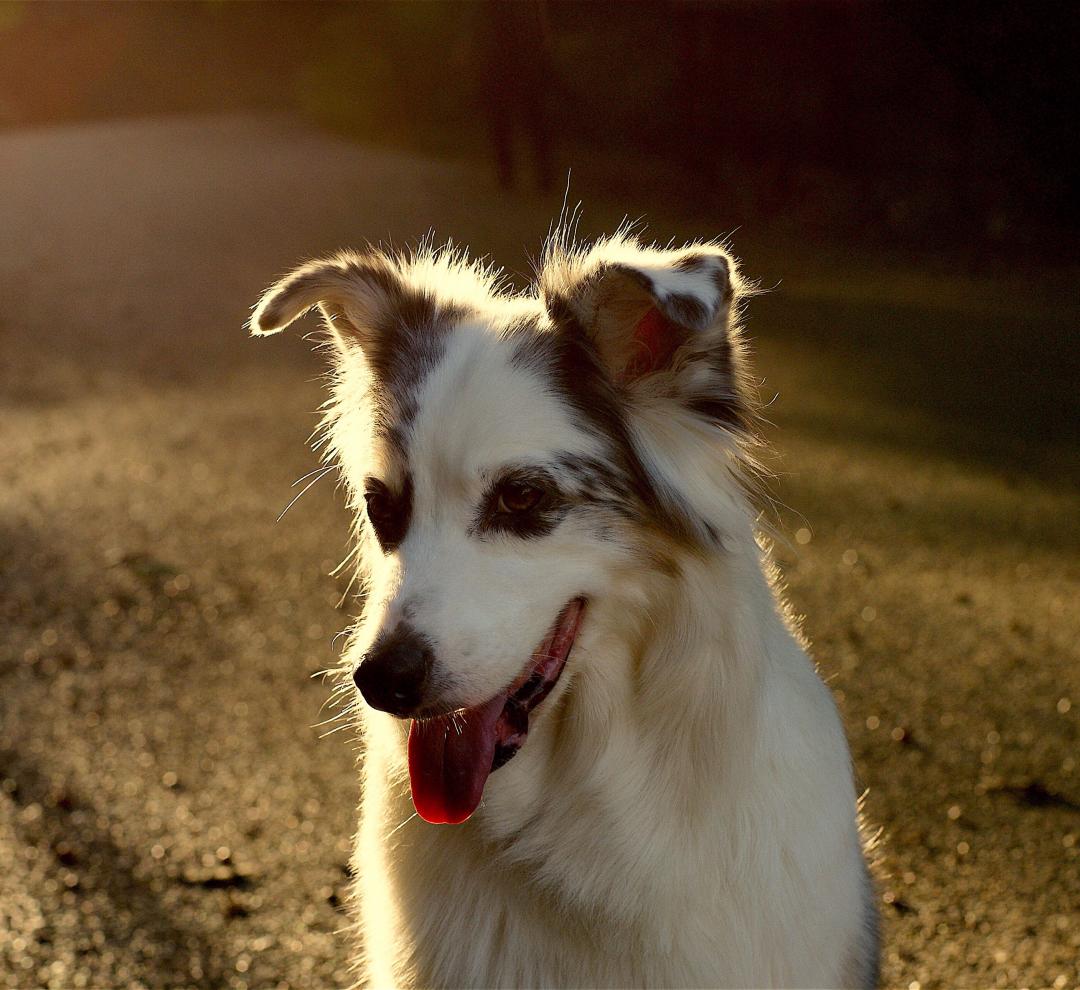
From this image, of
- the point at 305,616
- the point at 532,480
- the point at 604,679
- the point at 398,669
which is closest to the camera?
the point at 398,669

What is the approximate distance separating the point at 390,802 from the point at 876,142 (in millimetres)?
12188

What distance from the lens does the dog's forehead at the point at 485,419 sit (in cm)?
248

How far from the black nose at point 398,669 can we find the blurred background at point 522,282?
1331mm

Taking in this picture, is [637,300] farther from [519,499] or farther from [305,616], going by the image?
[305,616]

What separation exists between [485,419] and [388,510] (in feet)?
1.10

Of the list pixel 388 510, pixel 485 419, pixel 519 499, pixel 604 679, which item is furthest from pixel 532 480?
pixel 604 679

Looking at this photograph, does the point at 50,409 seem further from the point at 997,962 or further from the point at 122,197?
the point at 122,197

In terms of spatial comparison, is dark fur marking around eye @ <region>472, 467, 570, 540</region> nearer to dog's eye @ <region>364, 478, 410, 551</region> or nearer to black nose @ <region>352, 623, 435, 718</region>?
dog's eye @ <region>364, 478, 410, 551</region>

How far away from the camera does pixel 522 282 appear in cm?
1055

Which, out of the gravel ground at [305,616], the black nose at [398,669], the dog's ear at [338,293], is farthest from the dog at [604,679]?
the gravel ground at [305,616]

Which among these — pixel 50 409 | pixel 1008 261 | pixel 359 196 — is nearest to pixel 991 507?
pixel 1008 261

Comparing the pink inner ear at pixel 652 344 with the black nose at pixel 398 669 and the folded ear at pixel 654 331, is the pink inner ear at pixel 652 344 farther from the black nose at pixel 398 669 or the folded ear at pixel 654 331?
the black nose at pixel 398 669

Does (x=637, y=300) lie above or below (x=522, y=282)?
above

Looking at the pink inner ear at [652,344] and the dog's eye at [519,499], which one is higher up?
the pink inner ear at [652,344]
